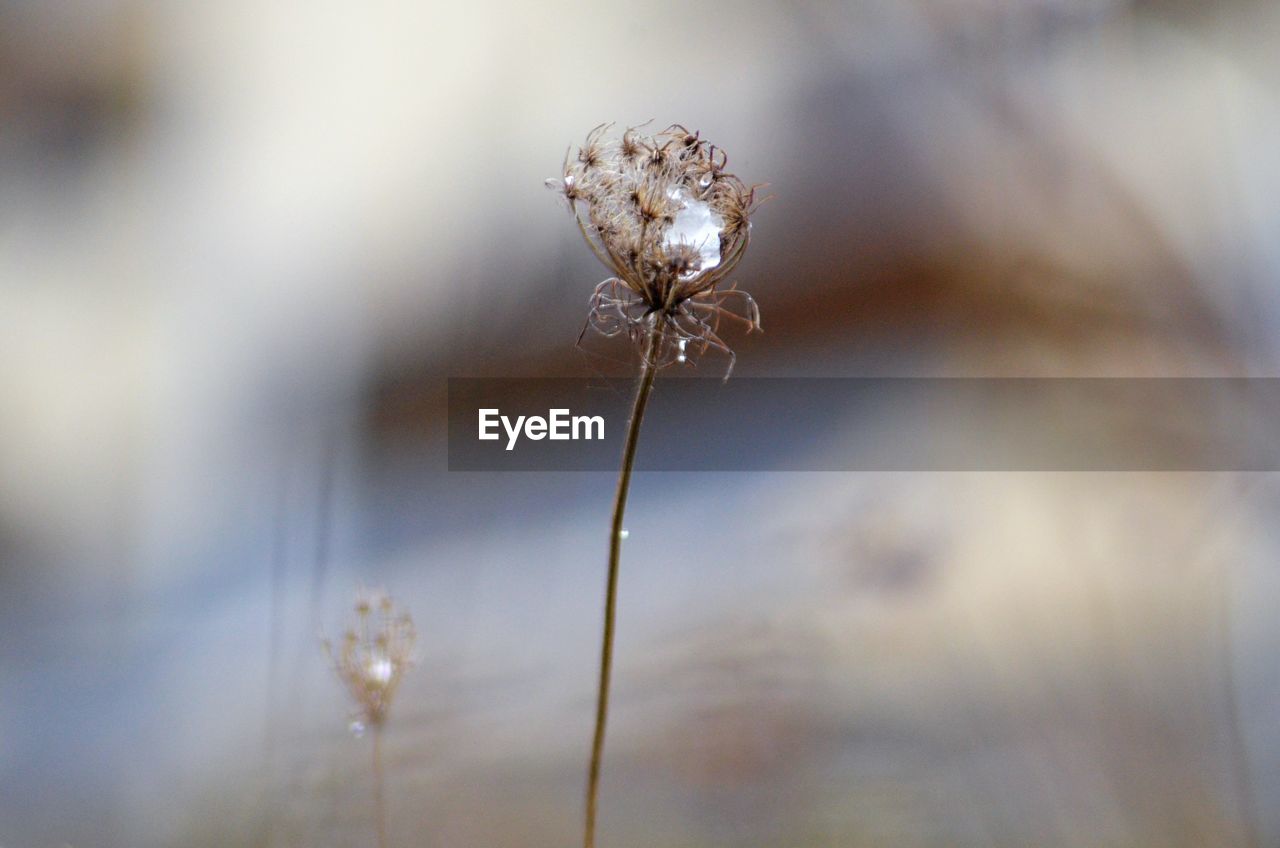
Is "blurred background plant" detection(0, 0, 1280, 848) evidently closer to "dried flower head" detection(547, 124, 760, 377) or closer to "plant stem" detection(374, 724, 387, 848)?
"plant stem" detection(374, 724, 387, 848)

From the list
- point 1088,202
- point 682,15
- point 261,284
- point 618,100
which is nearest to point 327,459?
point 261,284

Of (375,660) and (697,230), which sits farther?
(375,660)

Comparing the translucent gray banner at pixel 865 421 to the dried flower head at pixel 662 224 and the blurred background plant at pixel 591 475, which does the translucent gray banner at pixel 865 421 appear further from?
the dried flower head at pixel 662 224

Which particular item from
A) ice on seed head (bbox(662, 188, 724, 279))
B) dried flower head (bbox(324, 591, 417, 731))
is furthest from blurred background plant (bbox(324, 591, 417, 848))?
ice on seed head (bbox(662, 188, 724, 279))

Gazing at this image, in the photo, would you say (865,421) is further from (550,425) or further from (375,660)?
(375,660)

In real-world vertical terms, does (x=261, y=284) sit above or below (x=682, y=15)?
below

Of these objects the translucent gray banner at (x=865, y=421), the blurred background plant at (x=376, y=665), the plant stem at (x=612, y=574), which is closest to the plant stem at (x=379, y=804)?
the blurred background plant at (x=376, y=665)

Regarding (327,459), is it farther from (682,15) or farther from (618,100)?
(682,15)

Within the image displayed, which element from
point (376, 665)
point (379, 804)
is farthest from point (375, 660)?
point (379, 804)
